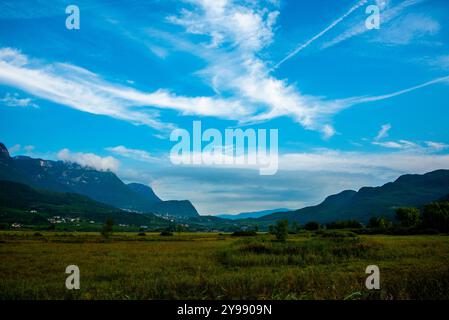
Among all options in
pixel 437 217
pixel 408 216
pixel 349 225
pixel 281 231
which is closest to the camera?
pixel 281 231

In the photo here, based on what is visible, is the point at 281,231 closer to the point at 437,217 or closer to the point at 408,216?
the point at 437,217

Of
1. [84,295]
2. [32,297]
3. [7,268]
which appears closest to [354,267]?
[84,295]

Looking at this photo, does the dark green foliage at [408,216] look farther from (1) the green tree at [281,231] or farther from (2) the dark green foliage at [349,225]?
(1) the green tree at [281,231]

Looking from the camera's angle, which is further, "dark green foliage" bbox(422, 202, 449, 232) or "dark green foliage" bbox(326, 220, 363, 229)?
"dark green foliage" bbox(326, 220, 363, 229)

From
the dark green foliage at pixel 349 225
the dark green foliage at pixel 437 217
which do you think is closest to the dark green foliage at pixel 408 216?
the dark green foliage at pixel 437 217

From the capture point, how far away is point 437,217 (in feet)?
374

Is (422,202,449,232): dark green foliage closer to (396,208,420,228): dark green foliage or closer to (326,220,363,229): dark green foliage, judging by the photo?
(396,208,420,228): dark green foliage

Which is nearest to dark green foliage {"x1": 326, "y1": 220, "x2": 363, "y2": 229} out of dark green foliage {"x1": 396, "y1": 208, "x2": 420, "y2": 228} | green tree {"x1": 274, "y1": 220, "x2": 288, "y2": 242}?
dark green foliage {"x1": 396, "y1": 208, "x2": 420, "y2": 228}

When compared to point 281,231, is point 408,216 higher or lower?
lower

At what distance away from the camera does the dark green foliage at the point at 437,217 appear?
107m

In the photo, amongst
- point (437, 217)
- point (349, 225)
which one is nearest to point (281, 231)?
point (437, 217)

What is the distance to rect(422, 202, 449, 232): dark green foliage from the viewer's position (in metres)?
107

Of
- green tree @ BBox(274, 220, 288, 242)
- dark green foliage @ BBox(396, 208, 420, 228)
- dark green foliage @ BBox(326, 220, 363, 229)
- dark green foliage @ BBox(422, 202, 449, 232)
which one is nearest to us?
green tree @ BBox(274, 220, 288, 242)
